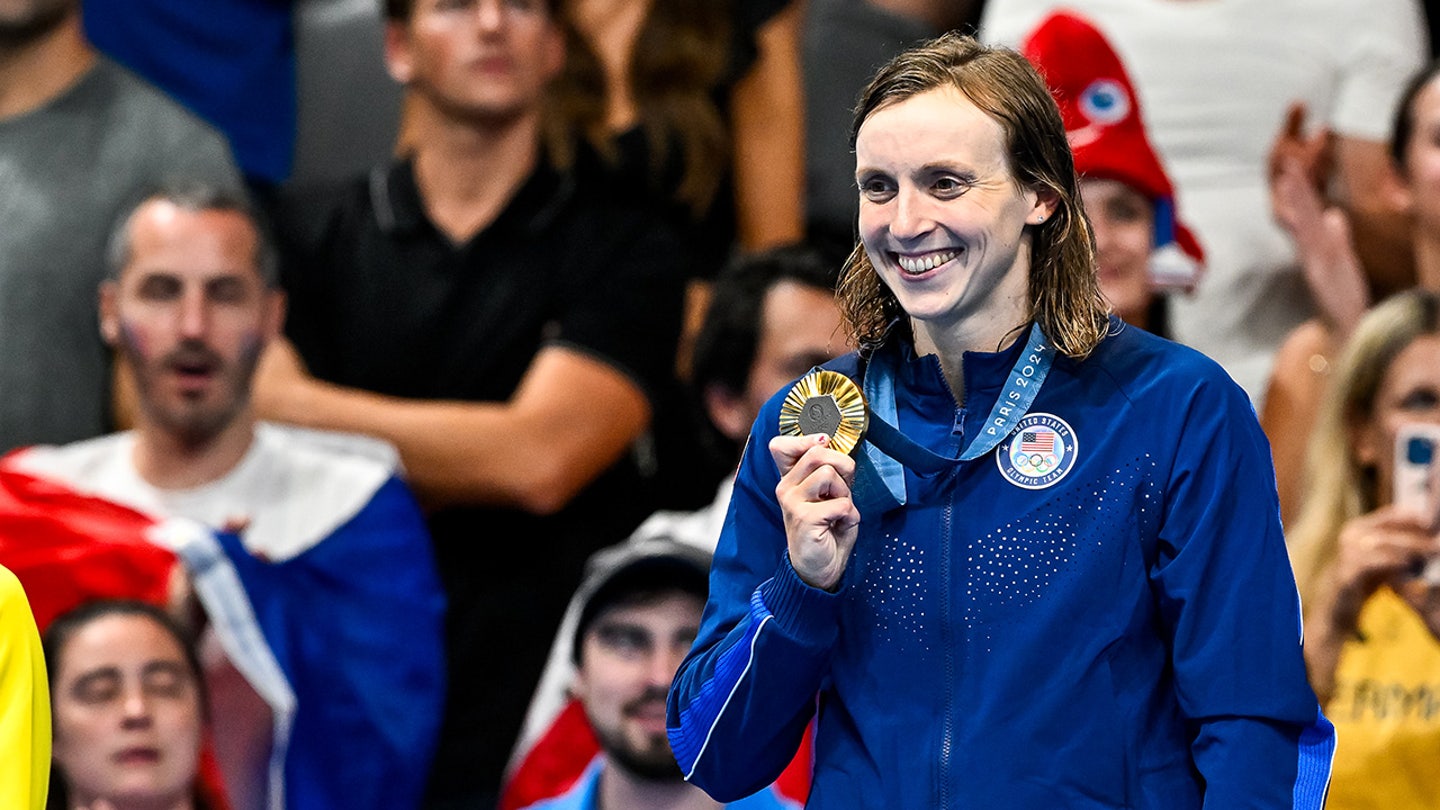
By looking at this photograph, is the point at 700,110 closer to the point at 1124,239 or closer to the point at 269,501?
the point at 1124,239

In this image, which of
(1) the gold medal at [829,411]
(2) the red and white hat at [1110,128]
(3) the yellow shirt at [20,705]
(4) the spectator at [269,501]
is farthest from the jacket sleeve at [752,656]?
(2) the red and white hat at [1110,128]

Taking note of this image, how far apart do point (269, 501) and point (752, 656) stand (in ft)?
7.29

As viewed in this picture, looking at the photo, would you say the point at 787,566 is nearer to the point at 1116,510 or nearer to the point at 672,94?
the point at 1116,510

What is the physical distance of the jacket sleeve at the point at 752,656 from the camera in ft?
6.28

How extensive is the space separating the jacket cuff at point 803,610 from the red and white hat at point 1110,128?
2.32 meters

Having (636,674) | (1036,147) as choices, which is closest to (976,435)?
(1036,147)

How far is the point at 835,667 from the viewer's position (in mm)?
1985

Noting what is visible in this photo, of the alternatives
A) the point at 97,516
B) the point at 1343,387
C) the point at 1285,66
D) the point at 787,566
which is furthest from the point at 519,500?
the point at 787,566

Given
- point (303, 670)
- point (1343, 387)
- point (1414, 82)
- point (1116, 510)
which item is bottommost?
point (303, 670)

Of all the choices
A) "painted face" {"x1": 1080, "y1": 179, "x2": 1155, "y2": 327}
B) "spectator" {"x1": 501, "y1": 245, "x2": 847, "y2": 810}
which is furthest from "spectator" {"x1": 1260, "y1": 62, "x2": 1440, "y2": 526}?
"spectator" {"x1": 501, "y1": 245, "x2": 847, "y2": 810}

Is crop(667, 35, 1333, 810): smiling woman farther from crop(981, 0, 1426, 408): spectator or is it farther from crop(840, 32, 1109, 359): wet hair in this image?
crop(981, 0, 1426, 408): spectator

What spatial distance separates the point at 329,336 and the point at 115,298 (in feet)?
1.69

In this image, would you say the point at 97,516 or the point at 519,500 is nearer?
the point at 97,516

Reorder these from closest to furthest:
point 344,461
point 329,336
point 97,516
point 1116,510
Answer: point 1116,510
point 97,516
point 344,461
point 329,336
